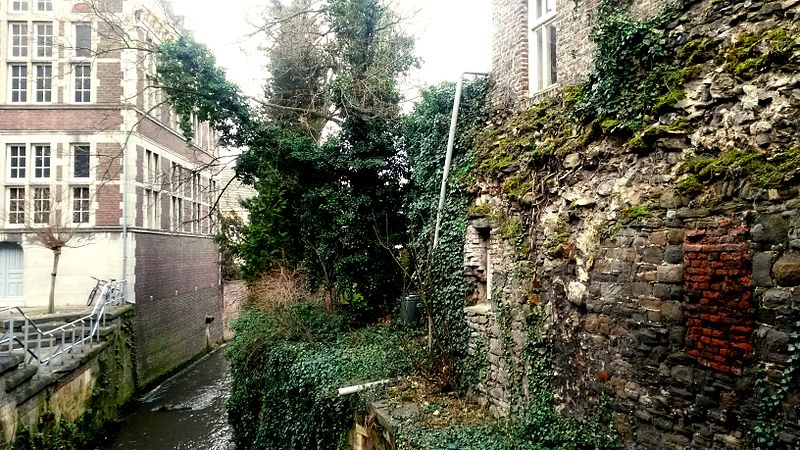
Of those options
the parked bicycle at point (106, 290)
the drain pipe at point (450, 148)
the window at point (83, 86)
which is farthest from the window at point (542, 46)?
the window at point (83, 86)

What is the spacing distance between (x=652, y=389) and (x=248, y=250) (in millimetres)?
12528

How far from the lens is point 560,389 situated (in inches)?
211

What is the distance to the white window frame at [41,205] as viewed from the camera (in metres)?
16.4

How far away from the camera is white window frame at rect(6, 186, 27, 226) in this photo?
17438mm

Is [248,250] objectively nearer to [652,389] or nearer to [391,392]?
[391,392]

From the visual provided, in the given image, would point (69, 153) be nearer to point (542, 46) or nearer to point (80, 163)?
point (80, 163)

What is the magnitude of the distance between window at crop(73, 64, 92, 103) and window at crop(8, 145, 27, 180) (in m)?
2.56

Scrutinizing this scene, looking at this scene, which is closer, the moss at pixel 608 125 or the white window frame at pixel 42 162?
the moss at pixel 608 125

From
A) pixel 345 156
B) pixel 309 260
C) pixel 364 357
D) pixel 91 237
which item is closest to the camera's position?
pixel 364 357

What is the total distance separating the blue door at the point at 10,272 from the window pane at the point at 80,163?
129 inches

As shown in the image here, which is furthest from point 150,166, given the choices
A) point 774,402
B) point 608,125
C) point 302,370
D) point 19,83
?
point 774,402

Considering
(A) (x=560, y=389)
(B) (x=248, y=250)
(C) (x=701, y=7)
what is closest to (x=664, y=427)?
(A) (x=560, y=389)

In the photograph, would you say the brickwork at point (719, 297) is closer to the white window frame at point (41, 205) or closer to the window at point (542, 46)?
the window at point (542, 46)

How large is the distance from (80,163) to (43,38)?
4480mm
